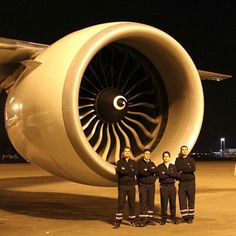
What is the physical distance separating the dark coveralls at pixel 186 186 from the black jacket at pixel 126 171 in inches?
27.7

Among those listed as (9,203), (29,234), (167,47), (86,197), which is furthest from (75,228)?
(86,197)

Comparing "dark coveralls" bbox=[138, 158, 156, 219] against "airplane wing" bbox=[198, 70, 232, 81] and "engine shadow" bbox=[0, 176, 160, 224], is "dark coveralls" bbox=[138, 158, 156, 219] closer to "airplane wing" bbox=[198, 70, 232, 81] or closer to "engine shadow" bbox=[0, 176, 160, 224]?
"engine shadow" bbox=[0, 176, 160, 224]

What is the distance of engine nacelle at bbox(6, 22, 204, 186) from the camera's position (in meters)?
6.18

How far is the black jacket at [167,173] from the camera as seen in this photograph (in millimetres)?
7039

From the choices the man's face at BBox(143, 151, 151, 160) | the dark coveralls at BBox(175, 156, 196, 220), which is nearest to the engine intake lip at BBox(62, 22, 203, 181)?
the dark coveralls at BBox(175, 156, 196, 220)

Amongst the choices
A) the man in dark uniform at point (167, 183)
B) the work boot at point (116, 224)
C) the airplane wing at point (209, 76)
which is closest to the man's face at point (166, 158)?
the man in dark uniform at point (167, 183)

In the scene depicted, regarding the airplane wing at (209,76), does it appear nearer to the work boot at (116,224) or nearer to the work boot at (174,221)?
the work boot at (174,221)

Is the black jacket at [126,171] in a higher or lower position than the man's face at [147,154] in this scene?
lower

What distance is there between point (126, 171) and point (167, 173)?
2.61 feet

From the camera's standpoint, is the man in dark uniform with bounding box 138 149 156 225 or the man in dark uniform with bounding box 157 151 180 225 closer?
the man in dark uniform with bounding box 138 149 156 225

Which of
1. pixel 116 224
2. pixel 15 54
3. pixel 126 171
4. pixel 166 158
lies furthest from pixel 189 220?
pixel 15 54

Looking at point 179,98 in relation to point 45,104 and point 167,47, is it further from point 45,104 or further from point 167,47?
point 45,104

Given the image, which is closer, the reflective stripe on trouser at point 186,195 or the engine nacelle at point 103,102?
the engine nacelle at point 103,102

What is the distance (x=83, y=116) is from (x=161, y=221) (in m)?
1.88
